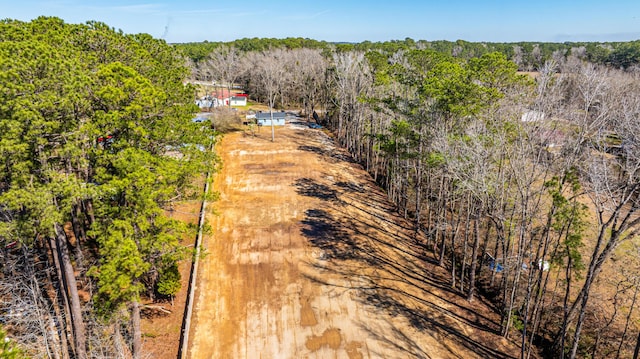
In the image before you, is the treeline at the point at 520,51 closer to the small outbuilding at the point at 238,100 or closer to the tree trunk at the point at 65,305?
the small outbuilding at the point at 238,100

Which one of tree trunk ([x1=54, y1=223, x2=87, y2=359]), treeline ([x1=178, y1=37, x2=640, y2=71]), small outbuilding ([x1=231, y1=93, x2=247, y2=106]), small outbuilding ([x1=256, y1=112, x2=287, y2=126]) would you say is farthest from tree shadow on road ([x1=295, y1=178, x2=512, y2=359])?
treeline ([x1=178, y1=37, x2=640, y2=71])

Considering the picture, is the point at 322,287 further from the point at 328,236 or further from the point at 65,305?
the point at 65,305

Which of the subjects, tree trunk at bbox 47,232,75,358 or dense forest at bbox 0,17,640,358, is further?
tree trunk at bbox 47,232,75,358

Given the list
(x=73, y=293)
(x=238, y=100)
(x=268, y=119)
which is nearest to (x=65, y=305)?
(x=73, y=293)

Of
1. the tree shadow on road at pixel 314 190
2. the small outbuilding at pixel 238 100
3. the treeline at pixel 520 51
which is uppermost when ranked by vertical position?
the treeline at pixel 520 51

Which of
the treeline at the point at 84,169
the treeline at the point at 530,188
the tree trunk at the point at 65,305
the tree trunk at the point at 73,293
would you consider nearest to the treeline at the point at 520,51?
the treeline at the point at 530,188

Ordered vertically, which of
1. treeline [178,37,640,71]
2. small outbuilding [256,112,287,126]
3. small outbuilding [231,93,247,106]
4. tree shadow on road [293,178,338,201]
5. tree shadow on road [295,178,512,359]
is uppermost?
treeline [178,37,640,71]

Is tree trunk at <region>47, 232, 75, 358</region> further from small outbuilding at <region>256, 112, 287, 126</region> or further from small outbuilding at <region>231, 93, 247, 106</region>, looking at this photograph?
small outbuilding at <region>231, 93, 247, 106</region>
